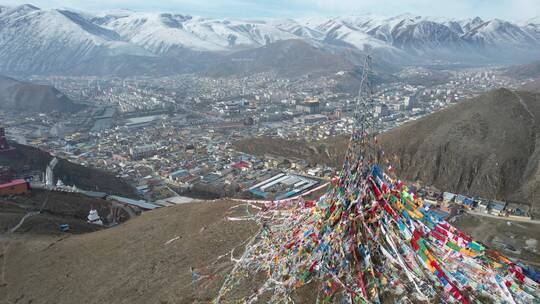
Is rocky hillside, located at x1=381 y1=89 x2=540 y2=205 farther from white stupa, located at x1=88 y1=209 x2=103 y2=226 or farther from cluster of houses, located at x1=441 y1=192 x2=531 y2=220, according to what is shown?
white stupa, located at x1=88 y1=209 x2=103 y2=226

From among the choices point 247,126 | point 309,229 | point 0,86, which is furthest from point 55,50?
point 309,229

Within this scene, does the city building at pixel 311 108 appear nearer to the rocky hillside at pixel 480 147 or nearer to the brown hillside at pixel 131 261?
the rocky hillside at pixel 480 147

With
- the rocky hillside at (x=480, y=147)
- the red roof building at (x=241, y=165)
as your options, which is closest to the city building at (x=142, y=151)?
the red roof building at (x=241, y=165)

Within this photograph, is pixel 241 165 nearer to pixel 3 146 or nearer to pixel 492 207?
pixel 3 146

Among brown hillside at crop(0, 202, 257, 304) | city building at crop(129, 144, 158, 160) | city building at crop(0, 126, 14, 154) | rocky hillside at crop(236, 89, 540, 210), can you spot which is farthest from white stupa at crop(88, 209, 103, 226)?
city building at crop(129, 144, 158, 160)

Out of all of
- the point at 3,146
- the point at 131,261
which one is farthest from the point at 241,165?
the point at 131,261
